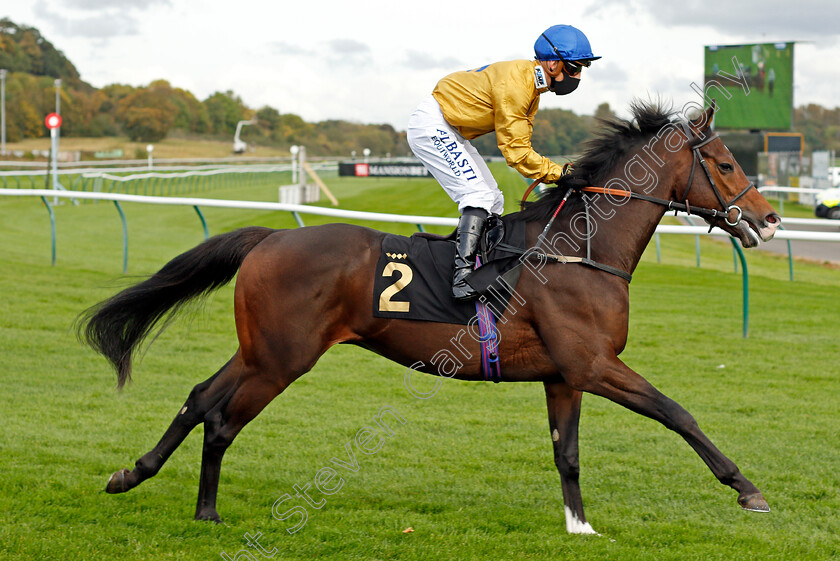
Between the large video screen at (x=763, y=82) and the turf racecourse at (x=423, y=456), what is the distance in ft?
84.7

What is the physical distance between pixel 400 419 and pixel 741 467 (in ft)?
6.53

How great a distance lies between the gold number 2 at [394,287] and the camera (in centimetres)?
352

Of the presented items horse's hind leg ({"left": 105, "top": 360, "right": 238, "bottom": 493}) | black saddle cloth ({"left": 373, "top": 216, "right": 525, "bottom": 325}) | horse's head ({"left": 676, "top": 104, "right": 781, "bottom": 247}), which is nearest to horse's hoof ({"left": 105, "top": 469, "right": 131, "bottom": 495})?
horse's hind leg ({"left": 105, "top": 360, "right": 238, "bottom": 493})

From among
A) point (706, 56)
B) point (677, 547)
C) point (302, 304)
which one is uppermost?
point (706, 56)

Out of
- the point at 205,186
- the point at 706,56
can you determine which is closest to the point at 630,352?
the point at 205,186

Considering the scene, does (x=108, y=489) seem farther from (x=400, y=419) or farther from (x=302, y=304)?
(x=400, y=419)

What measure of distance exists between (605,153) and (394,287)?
113 centimetres

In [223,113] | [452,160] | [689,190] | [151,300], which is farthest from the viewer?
[223,113]

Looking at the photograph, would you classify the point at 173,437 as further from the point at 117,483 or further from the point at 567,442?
the point at 567,442

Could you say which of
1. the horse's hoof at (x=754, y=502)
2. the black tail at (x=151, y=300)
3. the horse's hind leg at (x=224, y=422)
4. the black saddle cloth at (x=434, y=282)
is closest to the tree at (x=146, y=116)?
the black tail at (x=151, y=300)

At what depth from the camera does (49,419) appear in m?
4.85

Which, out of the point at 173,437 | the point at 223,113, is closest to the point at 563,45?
the point at 173,437

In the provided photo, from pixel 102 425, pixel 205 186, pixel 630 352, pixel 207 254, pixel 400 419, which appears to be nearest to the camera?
pixel 207 254

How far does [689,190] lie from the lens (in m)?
3.60
